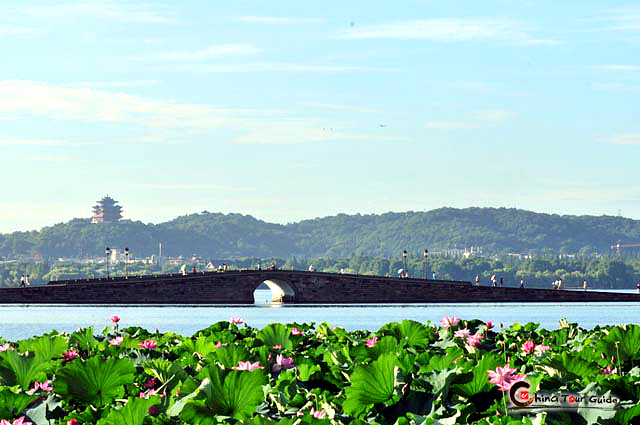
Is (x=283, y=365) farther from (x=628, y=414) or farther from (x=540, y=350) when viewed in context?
(x=628, y=414)

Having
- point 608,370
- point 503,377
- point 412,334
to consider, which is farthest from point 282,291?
point 503,377

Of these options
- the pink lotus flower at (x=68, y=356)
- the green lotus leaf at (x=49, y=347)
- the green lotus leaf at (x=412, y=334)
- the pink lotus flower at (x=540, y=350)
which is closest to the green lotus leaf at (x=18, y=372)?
the green lotus leaf at (x=49, y=347)

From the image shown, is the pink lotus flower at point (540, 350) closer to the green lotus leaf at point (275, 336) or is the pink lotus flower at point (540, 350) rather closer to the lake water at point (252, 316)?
the green lotus leaf at point (275, 336)

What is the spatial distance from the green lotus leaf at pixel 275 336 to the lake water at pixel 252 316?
54.8m

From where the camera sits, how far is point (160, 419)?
738 cm

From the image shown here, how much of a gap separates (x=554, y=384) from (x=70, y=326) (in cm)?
7742

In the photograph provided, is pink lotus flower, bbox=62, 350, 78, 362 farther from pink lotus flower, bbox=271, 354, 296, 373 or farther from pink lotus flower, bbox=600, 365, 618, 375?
pink lotus flower, bbox=600, 365, 618, 375

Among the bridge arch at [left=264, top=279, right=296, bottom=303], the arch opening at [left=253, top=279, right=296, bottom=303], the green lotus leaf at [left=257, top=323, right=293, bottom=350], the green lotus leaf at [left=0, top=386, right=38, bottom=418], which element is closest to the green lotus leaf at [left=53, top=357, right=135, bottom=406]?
the green lotus leaf at [left=0, top=386, right=38, bottom=418]

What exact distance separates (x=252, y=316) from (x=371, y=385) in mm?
96353

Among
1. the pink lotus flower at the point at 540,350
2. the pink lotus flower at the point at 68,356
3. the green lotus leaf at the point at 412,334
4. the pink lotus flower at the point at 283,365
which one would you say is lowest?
the pink lotus flower at the point at 68,356

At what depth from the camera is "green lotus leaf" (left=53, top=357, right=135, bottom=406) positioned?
29.1 ft

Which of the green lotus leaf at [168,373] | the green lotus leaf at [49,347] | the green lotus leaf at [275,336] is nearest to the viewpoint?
the green lotus leaf at [168,373]

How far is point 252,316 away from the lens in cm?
10375

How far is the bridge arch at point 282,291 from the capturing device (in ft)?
494
